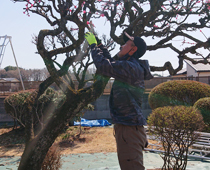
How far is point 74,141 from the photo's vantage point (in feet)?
24.7

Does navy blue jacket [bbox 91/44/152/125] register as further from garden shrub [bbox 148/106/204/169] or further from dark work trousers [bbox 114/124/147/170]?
garden shrub [bbox 148/106/204/169]

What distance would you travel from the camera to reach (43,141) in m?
2.63

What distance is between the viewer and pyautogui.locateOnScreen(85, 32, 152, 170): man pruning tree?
1.99 metres

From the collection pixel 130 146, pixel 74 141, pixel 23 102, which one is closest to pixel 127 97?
pixel 130 146

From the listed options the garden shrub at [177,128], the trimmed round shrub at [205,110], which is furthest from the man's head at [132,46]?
the trimmed round shrub at [205,110]

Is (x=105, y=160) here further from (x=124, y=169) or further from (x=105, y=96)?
(x=105, y=96)

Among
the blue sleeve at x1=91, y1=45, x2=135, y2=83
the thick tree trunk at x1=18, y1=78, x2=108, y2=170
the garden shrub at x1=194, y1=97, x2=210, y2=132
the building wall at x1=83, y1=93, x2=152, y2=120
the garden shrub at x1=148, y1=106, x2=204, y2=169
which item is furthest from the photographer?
the building wall at x1=83, y1=93, x2=152, y2=120

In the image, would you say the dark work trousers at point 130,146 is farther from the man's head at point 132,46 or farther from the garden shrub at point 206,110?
the garden shrub at point 206,110

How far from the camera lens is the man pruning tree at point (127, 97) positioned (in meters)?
1.99

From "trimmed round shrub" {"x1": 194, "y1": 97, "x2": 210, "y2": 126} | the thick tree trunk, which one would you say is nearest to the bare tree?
the thick tree trunk

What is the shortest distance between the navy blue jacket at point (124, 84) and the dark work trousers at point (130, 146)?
0.08 meters

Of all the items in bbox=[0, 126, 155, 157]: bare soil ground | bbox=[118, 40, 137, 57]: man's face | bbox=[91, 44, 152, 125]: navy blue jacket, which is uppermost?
bbox=[118, 40, 137, 57]: man's face

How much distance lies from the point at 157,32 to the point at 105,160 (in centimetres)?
338

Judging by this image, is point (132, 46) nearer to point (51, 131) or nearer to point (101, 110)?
point (51, 131)
